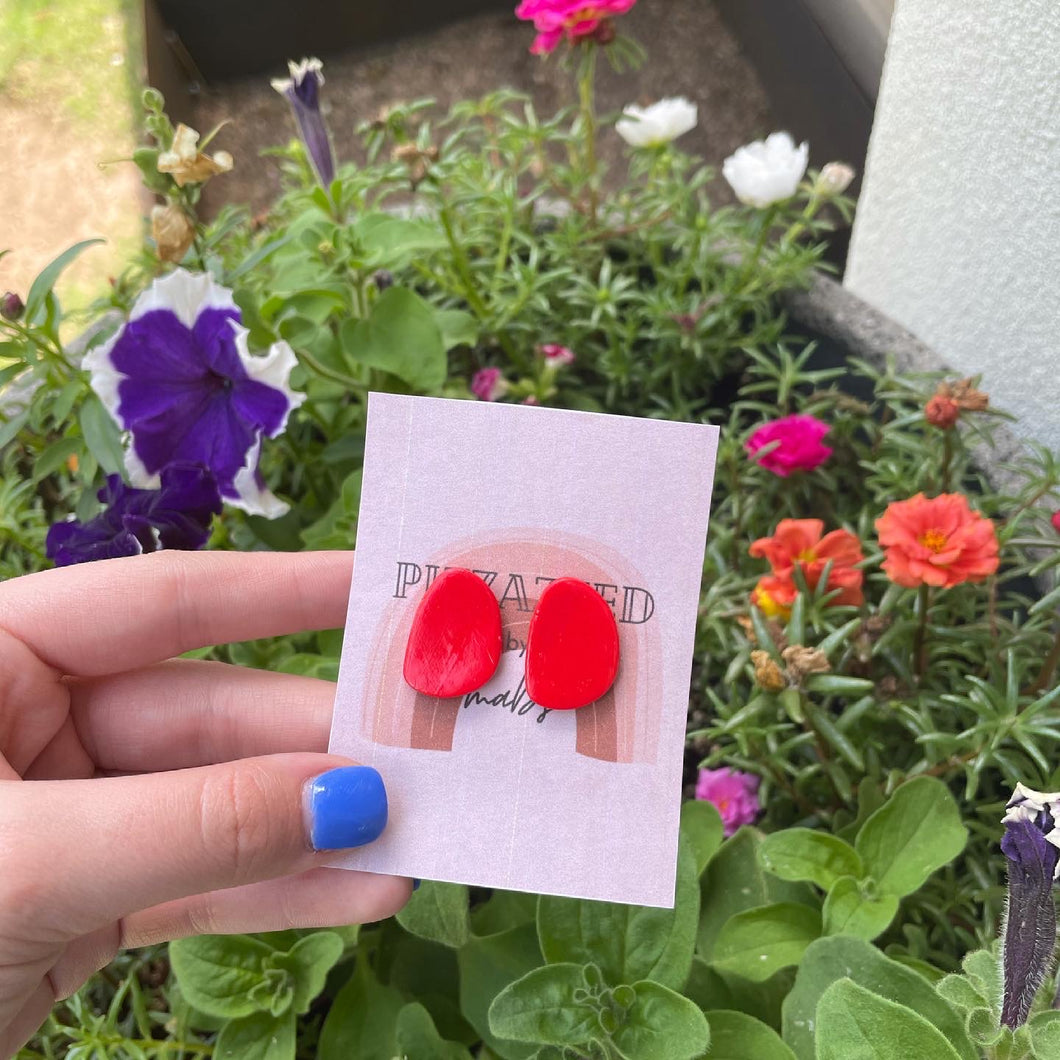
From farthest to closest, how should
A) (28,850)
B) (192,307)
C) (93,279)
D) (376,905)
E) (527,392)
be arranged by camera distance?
(93,279) < (527,392) < (192,307) < (376,905) < (28,850)

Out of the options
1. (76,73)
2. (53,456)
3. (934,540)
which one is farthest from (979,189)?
(76,73)

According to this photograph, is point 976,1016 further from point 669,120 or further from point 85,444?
point 669,120

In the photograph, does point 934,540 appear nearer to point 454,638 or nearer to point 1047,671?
point 1047,671

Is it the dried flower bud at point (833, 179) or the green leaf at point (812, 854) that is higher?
the dried flower bud at point (833, 179)

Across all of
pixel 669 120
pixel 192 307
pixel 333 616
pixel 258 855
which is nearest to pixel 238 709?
pixel 333 616

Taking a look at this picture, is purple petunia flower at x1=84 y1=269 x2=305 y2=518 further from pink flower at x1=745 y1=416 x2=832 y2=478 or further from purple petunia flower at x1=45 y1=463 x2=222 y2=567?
pink flower at x1=745 y1=416 x2=832 y2=478

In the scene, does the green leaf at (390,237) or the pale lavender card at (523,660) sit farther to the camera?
the green leaf at (390,237)

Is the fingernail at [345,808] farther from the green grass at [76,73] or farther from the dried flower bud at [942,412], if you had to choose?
the green grass at [76,73]

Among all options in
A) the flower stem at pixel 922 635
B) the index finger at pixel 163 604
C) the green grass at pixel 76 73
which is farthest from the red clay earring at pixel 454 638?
the green grass at pixel 76 73
